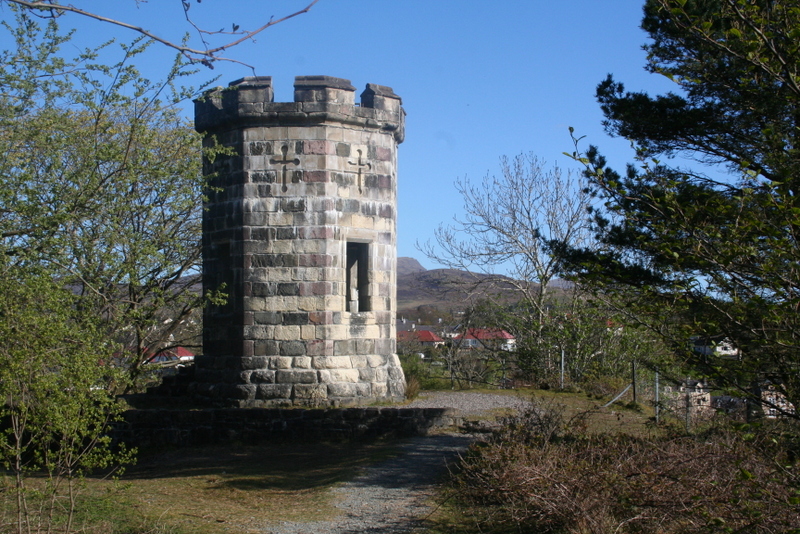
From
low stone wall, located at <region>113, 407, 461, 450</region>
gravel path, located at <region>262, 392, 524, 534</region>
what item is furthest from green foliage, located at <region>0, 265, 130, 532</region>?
low stone wall, located at <region>113, 407, 461, 450</region>

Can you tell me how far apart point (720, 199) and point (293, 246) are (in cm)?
753

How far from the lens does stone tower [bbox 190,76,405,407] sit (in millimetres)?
12469

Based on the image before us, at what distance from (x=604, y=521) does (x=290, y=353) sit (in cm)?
736

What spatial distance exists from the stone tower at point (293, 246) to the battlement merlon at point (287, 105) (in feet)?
0.05

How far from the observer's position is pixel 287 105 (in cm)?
1262

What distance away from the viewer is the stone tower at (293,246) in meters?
12.5

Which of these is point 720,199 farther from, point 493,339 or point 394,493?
point 493,339

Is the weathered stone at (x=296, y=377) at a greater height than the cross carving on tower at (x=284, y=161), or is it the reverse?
the cross carving on tower at (x=284, y=161)

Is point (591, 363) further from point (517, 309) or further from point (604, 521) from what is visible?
point (604, 521)

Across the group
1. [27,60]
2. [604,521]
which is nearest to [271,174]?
[27,60]

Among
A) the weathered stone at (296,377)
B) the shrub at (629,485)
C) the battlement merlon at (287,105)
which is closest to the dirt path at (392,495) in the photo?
the shrub at (629,485)

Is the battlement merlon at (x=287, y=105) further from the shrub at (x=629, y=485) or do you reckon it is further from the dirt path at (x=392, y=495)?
the shrub at (x=629, y=485)

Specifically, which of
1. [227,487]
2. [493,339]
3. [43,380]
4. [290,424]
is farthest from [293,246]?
[493,339]

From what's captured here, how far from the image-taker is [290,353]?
12445 mm
